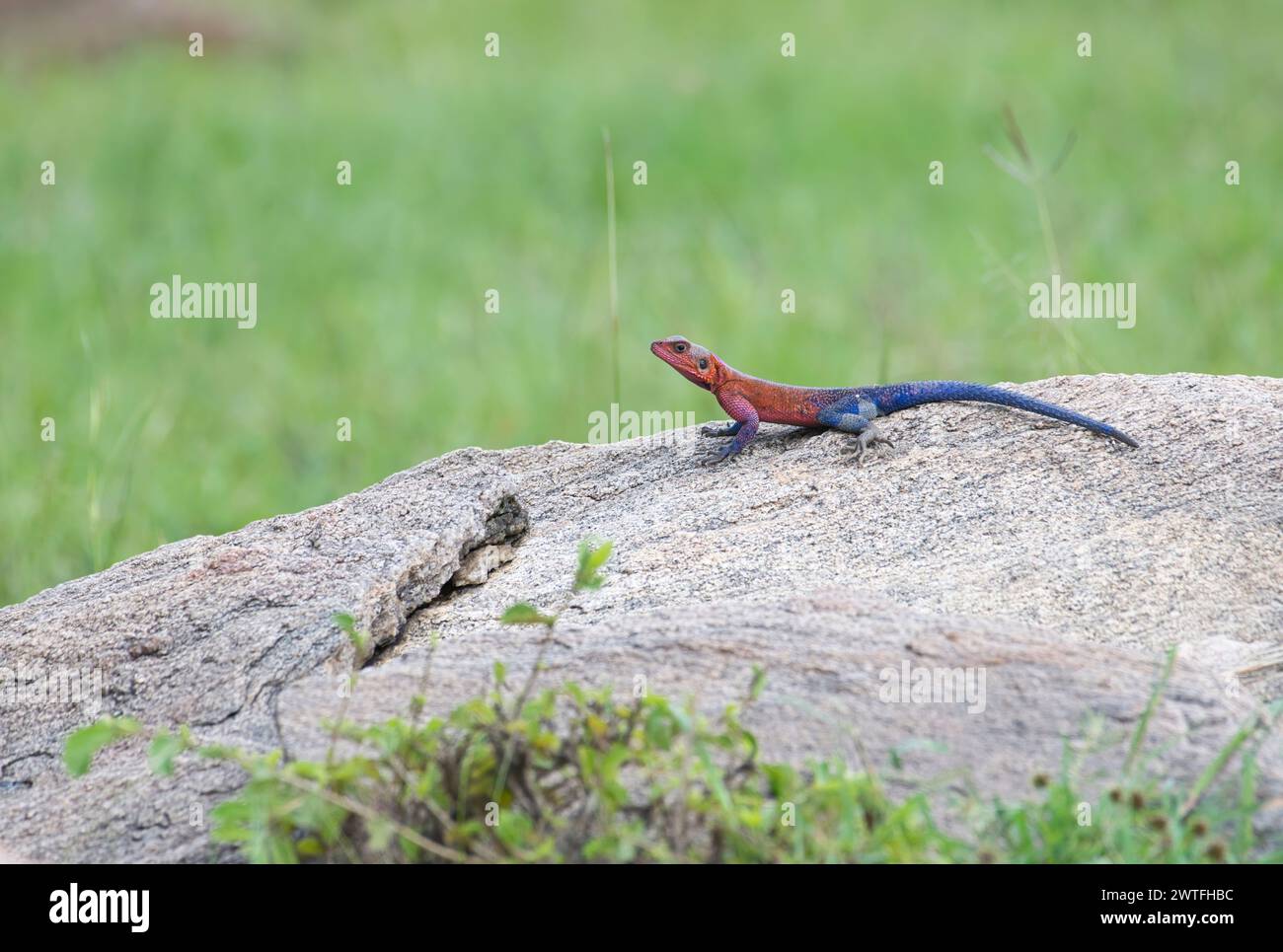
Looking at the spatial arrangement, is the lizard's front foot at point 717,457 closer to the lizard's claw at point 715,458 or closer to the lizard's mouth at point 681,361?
the lizard's claw at point 715,458

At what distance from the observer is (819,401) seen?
17.0ft

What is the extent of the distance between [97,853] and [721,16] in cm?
1716

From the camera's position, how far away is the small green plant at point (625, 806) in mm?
2775

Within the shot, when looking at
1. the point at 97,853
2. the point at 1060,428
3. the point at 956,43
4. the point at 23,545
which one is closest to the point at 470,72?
the point at 956,43

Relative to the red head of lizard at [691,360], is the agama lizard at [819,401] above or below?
below

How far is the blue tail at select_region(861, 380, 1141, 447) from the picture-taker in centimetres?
442

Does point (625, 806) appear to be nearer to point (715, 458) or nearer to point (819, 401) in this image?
point (715, 458)

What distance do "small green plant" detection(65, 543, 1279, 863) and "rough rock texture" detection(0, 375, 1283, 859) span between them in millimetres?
175

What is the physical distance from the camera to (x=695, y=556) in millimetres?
4191

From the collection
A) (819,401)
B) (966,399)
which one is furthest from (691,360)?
(966,399)

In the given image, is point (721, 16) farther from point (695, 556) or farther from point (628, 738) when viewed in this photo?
point (628, 738)

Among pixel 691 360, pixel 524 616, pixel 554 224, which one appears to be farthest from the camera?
pixel 554 224

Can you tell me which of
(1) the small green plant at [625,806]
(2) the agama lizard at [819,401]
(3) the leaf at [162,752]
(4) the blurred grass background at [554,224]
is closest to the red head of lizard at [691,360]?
(2) the agama lizard at [819,401]

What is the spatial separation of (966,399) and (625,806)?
2.39 meters
